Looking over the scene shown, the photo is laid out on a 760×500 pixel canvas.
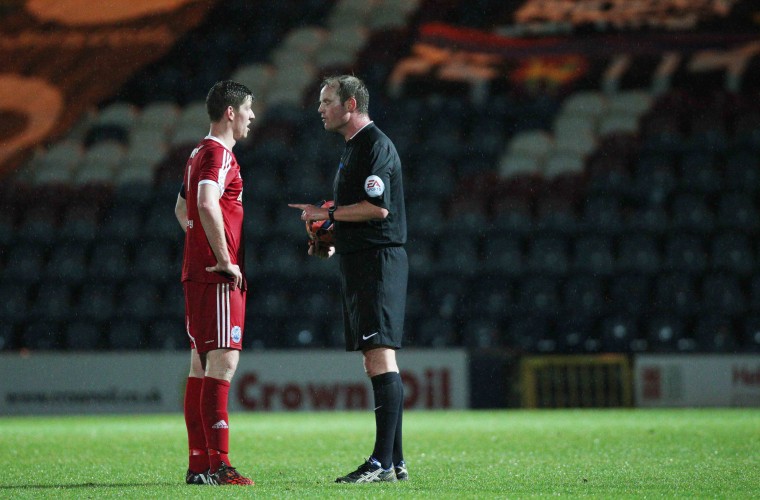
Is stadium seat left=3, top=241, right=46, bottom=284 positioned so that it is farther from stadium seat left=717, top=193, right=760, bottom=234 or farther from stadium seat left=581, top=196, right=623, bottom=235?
stadium seat left=717, top=193, right=760, bottom=234

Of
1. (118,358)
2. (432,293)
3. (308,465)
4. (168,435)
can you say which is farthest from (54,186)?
(308,465)

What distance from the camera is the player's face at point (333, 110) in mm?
5098

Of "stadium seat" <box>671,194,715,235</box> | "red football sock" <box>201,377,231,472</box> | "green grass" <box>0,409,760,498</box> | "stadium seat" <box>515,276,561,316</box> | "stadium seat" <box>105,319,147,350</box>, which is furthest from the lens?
"stadium seat" <box>671,194,715,235</box>

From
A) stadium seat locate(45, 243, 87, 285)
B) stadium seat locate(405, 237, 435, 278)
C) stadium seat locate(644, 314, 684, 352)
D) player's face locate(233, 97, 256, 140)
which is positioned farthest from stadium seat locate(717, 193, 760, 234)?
player's face locate(233, 97, 256, 140)

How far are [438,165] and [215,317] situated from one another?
11.3 m

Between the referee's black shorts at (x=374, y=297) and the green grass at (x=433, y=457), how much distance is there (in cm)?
65

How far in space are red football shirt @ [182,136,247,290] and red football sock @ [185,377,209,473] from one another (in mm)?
535

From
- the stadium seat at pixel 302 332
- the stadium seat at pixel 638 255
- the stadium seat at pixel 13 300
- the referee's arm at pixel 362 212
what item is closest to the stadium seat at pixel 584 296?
the stadium seat at pixel 638 255

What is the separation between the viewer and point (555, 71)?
17.0 metres

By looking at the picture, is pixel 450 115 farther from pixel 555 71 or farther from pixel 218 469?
pixel 218 469

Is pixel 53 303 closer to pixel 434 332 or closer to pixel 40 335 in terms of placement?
pixel 40 335

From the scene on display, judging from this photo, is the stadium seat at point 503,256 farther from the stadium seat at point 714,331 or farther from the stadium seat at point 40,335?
the stadium seat at point 40,335

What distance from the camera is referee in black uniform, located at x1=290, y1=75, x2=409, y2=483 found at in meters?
4.90

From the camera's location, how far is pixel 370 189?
194 inches
